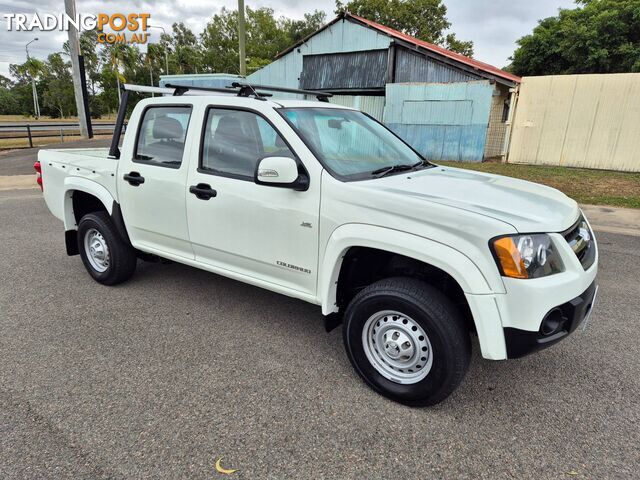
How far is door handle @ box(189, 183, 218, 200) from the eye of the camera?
11.1ft

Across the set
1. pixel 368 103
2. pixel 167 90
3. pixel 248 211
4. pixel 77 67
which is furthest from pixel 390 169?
pixel 77 67

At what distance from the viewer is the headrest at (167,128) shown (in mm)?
3712

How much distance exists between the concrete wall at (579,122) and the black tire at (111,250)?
41.0ft

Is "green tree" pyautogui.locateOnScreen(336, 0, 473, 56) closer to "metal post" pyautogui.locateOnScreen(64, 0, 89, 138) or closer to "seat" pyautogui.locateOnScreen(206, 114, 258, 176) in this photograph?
"metal post" pyautogui.locateOnScreen(64, 0, 89, 138)

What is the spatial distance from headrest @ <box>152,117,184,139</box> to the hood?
1.80m

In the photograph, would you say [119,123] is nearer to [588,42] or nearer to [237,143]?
[237,143]

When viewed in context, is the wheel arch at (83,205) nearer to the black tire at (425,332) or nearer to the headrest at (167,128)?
the headrest at (167,128)

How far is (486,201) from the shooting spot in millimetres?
2652

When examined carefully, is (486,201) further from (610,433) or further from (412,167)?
(610,433)

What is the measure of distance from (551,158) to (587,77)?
2.32 m

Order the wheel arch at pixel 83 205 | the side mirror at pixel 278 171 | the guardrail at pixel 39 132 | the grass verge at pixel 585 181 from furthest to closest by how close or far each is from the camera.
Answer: the guardrail at pixel 39 132, the grass verge at pixel 585 181, the wheel arch at pixel 83 205, the side mirror at pixel 278 171

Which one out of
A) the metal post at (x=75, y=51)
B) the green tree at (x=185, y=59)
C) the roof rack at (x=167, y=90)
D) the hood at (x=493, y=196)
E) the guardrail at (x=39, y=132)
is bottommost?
the guardrail at (x=39, y=132)

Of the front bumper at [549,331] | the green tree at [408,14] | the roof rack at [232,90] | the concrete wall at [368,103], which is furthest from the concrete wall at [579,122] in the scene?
the green tree at [408,14]

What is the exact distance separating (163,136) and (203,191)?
822mm
